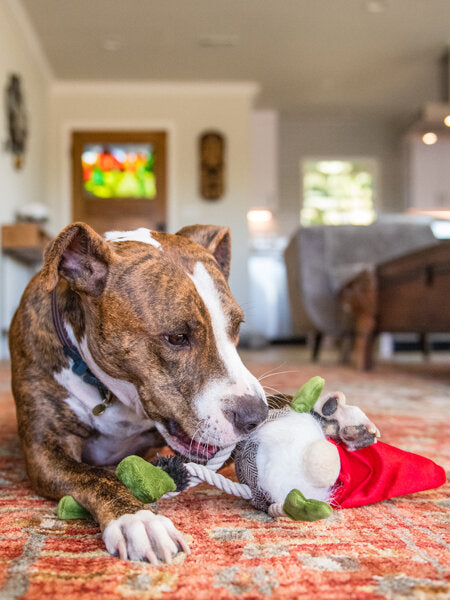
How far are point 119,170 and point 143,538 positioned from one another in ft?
22.5

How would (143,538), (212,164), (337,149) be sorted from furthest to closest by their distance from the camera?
(337,149) < (212,164) < (143,538)

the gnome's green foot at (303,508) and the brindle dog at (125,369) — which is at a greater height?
the brindle dog at (125,369)

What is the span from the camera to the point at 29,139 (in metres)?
5.91

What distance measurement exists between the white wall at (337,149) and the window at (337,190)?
0.16m

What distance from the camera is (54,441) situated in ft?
3.43

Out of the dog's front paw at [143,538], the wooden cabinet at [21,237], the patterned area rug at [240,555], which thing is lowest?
the patterned area rug at [240,555]

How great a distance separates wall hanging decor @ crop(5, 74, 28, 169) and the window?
4596 mm

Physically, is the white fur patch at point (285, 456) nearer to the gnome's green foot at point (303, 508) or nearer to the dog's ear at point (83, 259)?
the gnome's green foot at point (303, 508)

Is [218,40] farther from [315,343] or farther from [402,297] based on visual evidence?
[402,297]

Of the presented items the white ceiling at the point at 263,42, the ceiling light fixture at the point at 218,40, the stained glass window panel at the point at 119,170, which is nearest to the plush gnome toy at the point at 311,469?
the white ceiling at the point at 263,42

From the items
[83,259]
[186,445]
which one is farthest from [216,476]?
[83,259]

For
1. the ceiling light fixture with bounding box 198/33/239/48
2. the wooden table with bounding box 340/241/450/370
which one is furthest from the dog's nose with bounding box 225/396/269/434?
the ceiling light fixture with bounding box 198/33/239/48

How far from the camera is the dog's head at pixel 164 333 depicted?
0.88 m

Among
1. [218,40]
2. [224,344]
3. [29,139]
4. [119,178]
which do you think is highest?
[218,40]
